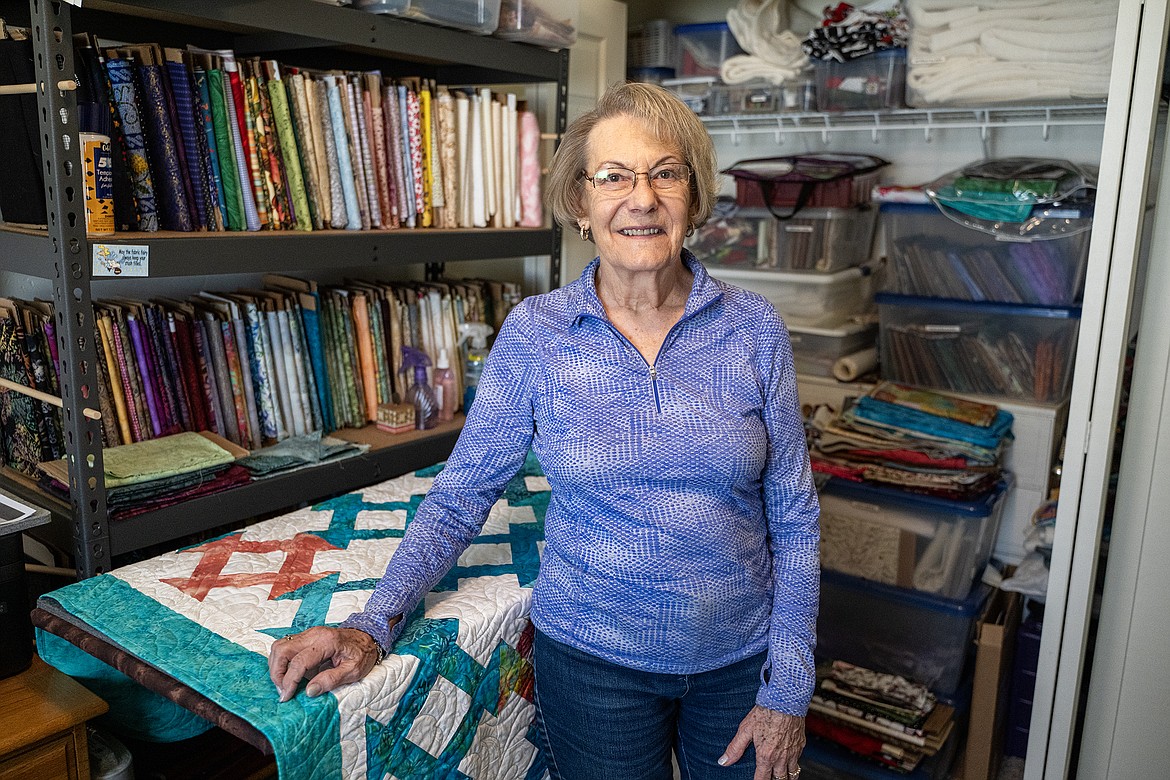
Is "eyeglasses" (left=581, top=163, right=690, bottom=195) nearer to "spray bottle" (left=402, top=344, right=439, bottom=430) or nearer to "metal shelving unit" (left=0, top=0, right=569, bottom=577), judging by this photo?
"metal shelving unit" (left=0, top=0, right=569, bottom=577)

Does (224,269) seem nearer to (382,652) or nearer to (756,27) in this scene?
(382,652)

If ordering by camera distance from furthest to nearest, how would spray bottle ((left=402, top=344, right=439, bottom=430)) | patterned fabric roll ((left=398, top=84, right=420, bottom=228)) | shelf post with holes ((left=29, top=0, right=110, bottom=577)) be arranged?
spray bottle ((left=402, top=344, right=439, bottom=430)) < patterned fabric roll ((left=398, top=84, right=420, bottom=228)) < shelf post with holes ((left=29, top=0, right=110, bottom=577))

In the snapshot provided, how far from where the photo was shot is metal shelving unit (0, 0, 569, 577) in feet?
4.57

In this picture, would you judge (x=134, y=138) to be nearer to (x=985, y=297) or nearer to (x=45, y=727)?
(x=45, y=727)

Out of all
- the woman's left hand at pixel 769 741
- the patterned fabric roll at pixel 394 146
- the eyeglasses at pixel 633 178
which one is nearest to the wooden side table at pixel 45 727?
the woman's left hand at pixel 769 741

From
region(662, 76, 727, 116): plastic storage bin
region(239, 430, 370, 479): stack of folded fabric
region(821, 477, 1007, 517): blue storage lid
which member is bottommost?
region(821, 477, 1007, 517): blue storage lid

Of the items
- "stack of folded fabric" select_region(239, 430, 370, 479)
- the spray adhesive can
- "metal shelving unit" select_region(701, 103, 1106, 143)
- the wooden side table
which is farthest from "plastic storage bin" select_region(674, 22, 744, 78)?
the wooden side table

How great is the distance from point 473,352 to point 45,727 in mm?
1234

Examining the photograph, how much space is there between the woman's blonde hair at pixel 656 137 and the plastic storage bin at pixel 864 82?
1210 mm

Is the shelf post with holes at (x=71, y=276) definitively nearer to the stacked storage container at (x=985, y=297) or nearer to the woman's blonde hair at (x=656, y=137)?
the woman's blonde hair at (x=656, y=137)

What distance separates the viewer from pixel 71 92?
4.47ft

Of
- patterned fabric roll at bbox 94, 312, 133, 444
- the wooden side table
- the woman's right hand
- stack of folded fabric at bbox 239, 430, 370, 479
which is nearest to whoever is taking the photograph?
the woman's right hand

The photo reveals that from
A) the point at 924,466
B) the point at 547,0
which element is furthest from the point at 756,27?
the point at 924,466

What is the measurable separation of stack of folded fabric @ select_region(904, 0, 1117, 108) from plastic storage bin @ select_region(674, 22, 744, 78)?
52cm
